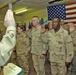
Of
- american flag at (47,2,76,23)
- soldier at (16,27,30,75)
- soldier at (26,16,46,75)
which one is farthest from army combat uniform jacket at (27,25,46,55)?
american flag at (47,2,76,23)

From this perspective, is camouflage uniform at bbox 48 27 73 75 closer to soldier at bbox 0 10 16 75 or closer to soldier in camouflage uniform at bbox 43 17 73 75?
soldier in camouflage uniform at bbox 43 17 73 75

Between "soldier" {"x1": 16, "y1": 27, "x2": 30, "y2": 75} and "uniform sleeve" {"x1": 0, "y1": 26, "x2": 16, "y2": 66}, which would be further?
"soldier" {"x1": 16, "y1": 27, "x2": 30, "y2": 75}

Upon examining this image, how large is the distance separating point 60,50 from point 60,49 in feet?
0.06

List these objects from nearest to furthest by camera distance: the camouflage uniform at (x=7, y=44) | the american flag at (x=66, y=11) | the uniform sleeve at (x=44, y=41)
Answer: the camouflage uniform at (x=7, y=44) → the uniform sleeve at (x=44, y=41) → the american flag at (x=66, y=11)

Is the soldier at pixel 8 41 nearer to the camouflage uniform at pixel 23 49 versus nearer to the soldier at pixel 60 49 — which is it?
the soldier at pixel 60 49

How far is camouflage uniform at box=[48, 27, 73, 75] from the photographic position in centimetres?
246

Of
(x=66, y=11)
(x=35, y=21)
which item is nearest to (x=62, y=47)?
(x=35, y=21)

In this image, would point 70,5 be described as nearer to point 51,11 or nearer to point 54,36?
point 51,11

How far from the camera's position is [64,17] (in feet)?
16.3

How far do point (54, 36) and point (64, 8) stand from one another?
264 cm

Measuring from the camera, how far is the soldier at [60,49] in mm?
2459

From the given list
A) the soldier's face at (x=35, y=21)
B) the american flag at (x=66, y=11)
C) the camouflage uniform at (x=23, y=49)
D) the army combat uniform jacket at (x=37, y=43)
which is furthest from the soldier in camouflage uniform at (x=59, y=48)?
the american flag at (x=66, y=11)

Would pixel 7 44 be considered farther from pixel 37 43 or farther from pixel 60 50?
pixel 37 43

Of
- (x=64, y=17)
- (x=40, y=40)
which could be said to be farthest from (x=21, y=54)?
(x=64, y=17)
